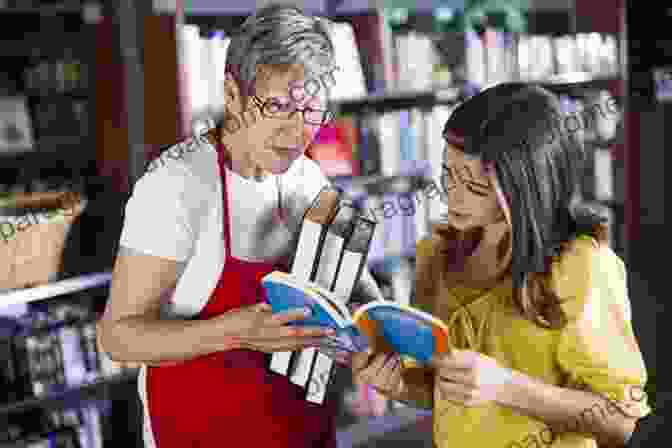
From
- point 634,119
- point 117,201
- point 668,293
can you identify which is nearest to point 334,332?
point 117,201

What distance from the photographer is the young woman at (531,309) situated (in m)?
1.36

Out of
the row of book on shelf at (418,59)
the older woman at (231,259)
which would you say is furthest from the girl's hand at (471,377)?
the row of book on shelf at (418,59)

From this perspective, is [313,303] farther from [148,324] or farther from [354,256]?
[148,324]

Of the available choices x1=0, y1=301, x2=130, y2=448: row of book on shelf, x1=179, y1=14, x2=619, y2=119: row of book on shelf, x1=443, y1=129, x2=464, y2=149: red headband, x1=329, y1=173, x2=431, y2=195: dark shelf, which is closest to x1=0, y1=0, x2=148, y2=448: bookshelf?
x1=0, y1=301, x2=130, y2=448: row of book on shelf

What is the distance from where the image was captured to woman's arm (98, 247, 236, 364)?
145 centimetres

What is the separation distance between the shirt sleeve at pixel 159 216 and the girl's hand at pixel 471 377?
497mm

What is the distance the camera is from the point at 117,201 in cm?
348

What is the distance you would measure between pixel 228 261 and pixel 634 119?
5.70 metres

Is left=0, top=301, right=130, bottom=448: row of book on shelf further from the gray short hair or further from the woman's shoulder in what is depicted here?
the woman's shoulder

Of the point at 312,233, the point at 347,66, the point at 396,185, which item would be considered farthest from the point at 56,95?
the point at 312,233

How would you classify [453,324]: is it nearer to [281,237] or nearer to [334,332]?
[334,332]

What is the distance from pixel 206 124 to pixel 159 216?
2.14 m

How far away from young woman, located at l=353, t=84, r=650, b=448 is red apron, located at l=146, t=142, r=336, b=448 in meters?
0.20

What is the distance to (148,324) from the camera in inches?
57.9
